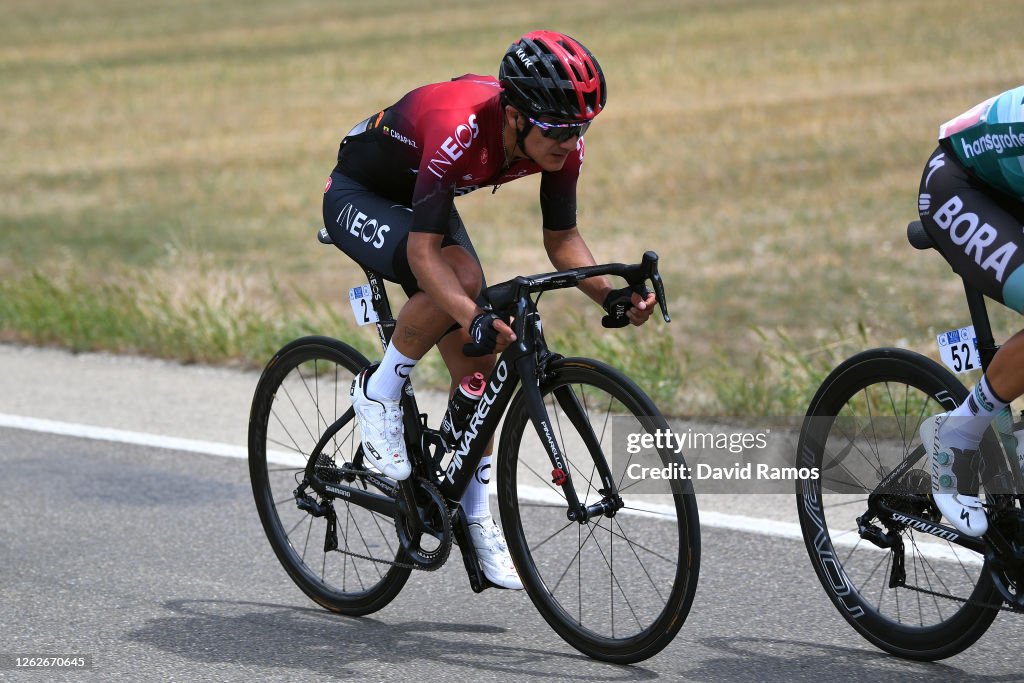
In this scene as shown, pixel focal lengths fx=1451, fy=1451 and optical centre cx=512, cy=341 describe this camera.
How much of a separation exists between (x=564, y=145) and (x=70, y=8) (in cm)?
6589

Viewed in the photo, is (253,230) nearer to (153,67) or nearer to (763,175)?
(763,175)

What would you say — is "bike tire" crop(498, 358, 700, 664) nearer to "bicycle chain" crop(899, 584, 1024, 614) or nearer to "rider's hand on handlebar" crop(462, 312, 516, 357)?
"rider's hand on handlebar" crop(462, 312, 516, 357)

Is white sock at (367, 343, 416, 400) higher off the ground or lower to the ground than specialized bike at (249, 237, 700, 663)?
higher

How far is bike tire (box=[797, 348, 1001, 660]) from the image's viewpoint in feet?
13.9

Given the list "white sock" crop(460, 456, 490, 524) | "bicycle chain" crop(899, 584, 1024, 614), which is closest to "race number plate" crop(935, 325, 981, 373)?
"bicycle chain" crop(899, 584, 1024, 614)

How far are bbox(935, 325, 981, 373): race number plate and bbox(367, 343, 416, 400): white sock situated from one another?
5.37ft

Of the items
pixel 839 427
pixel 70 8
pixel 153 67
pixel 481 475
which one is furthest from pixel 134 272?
pixel 70 8

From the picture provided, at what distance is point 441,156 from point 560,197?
55cm

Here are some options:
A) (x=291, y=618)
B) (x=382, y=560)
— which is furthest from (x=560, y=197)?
(x=291, y=618)

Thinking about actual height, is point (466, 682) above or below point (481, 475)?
below

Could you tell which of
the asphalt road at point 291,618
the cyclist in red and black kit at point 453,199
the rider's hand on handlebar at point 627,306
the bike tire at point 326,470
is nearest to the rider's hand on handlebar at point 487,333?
the cyclist in red and black kit at point 453,199

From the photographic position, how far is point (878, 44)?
3209 cm

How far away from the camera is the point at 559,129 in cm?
428

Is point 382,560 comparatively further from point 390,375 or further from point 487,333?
point 487,333
